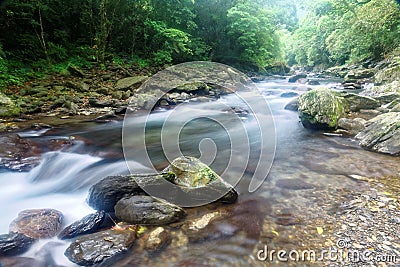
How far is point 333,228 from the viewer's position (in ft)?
9.24

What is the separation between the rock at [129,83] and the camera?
11.4 metres

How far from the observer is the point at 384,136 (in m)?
5.26

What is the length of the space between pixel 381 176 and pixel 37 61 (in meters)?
14.2

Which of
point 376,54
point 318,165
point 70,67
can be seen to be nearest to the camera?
point 318,165

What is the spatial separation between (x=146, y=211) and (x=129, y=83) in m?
9.61

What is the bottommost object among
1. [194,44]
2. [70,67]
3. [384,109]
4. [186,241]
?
[186,241]

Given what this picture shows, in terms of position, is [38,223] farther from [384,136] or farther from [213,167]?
[384,136]

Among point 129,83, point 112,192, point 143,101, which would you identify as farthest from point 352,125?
point 129,83

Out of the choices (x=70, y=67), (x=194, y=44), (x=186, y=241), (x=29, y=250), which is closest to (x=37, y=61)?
(x=70, y=67)

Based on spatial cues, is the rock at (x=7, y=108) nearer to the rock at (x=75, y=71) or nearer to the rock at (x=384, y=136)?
the rock at (x=75, y=71)

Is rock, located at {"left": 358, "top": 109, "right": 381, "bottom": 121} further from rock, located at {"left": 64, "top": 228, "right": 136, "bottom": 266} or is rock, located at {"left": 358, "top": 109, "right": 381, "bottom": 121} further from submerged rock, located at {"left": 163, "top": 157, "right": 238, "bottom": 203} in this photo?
rock, located at {"left": 64, "top": 228, "right": 136, "bottom": 266}

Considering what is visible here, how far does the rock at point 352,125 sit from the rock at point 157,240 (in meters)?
5.65

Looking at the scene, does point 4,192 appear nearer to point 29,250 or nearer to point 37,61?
point 29,250

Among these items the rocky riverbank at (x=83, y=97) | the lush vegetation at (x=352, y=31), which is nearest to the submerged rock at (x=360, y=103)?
the lush vegetation at (x=352, y=31)
